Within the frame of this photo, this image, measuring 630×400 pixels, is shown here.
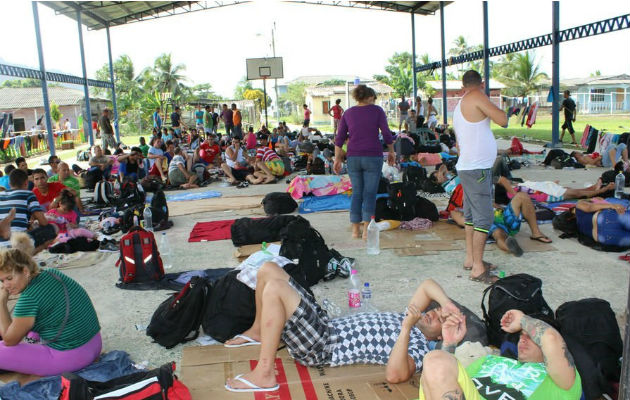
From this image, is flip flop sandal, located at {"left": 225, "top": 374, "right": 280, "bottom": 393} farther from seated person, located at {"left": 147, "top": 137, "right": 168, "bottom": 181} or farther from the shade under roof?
the shade under roof

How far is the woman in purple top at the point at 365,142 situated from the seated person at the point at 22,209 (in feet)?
12.6

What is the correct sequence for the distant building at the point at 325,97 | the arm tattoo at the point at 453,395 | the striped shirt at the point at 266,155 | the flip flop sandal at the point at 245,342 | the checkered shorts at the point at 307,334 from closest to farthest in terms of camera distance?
the arm tattoo at the point at 453,395, the checkered shorts at the point at 307,334, the flip flop sandal at the point at 245,342, the striped shirt at the point at 266,155, the distant building at the point at 325,97

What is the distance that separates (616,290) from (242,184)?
8407 mm

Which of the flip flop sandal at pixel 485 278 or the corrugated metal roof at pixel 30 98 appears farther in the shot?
the corrugated metal roof at pixel 30 98

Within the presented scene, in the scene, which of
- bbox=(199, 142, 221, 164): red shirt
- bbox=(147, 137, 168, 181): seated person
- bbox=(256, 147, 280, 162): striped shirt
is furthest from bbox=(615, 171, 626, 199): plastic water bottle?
bbox=(199, 142, 221, 164): red shirt

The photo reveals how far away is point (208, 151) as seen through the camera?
14.3m

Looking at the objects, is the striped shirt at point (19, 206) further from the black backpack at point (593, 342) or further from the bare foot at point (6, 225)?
the black backpack at point (593, 342)

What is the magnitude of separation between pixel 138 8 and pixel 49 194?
1705 centimetres

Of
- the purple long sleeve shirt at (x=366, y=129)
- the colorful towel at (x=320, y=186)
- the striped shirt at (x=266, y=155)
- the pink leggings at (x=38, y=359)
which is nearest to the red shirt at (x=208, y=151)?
the striped shirt at (x=266, y=155)

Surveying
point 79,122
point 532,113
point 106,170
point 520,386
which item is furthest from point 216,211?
point 79,122

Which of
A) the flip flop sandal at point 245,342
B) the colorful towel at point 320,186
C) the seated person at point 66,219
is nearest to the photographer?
the flip flop sandal at point 245,342

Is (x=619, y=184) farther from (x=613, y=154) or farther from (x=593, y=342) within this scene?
(x=593, y=342)

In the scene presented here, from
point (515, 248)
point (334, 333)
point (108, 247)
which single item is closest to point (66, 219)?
point (108, 247)

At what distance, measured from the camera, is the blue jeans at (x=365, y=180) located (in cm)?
615
